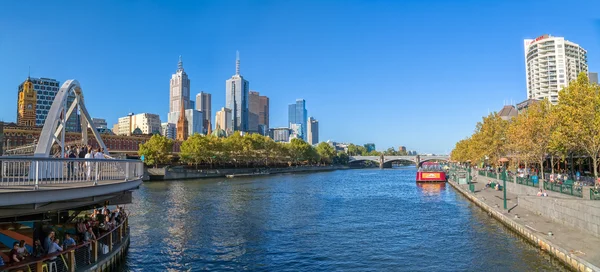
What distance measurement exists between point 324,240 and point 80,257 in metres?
16.7

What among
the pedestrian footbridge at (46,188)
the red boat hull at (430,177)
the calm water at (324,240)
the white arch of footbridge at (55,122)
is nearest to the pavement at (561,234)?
the calm water at (324,240)

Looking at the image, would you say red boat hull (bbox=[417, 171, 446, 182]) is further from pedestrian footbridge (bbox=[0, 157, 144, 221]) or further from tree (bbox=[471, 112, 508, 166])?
pedestrian footbridge (bbox=[0, 157, 144, 221])

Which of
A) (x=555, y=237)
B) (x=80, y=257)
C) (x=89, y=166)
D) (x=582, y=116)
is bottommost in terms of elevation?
(x=555, y=237)

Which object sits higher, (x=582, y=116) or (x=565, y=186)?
(x=582, y=116)

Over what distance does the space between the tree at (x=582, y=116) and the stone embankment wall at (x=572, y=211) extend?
844 centimetres

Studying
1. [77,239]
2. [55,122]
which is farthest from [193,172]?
[77,239]

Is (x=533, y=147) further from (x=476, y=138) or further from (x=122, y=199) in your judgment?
(x=122, y=199)

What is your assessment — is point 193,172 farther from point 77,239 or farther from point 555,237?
point 555,237

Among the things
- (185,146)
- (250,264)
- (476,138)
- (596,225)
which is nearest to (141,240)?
(250,264)

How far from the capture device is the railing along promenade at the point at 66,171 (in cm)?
1591

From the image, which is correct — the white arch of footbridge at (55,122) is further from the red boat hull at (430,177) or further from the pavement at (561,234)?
the red boat hull at (430,177)

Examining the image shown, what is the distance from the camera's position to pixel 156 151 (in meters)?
122

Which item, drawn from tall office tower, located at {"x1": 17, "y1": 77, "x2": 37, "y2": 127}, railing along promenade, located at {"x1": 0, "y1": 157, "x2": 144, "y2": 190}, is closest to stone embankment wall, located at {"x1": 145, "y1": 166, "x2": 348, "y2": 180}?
tall office tower, located at {"x1": 17, "y1": 77, "x2": 37, "y2": 127}

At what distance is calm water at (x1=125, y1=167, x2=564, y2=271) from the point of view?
24.4 meters
